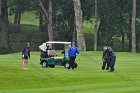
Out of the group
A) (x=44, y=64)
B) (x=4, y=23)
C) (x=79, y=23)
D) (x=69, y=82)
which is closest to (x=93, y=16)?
(x=4, y=23)

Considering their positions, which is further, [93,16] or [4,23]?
[93,16]

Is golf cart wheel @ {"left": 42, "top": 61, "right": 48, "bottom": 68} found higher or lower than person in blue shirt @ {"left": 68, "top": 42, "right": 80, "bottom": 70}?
lower

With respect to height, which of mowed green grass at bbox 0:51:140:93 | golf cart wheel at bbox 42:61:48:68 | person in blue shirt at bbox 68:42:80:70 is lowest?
golf cart wheel at bbox 42:61:48:68

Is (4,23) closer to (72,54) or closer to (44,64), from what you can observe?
(44,64)

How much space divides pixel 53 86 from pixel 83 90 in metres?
2.25

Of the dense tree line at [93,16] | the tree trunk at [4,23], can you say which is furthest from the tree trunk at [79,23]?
the tree trunk at [4,23]

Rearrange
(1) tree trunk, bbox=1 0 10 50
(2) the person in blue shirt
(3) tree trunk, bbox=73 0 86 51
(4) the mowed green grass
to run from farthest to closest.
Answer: (1) tree trunk, bbox=1 0 10 50, (3) tree trunk, bbox=73 0 86 51, (2) the person in blue shirt, (4) the mowed green grass

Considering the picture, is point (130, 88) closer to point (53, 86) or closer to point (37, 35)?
point (53, 86)

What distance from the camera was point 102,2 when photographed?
84125 millimetres

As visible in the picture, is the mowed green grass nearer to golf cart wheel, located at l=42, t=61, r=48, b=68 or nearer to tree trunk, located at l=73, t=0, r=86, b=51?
golf cart wheel, located at l=42, t=61, r=48, b=68

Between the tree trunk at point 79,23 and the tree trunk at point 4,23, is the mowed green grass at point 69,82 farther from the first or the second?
the tree trunk at point 4,23

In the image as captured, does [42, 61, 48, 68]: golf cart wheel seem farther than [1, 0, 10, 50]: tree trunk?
No

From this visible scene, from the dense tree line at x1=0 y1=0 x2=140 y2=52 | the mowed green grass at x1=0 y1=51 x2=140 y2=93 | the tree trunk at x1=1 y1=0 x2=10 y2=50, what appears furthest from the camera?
the dense tree line at x1=0 y1=0 x2=140 y2=52

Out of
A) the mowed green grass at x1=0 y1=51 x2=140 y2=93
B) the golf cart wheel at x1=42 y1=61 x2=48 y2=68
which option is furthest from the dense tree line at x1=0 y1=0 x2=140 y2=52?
the mowed green grass at x1=0 y1=51 x2=140 y2=93
